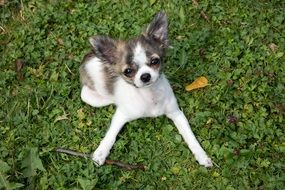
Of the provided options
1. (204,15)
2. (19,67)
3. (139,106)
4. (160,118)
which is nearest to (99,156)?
(139,106)

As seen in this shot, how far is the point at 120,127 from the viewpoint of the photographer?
17.6ft

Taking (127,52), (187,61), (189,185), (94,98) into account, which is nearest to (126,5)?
(187,61)

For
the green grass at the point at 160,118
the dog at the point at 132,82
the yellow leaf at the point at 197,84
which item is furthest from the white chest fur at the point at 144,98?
the yellow leaf at the point at 197,84

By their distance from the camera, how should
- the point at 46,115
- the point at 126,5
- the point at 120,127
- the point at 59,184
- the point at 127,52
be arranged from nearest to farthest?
the point at 127,52 < the point at 59,184 < the point at 120,127 < the point at 46,115 < the point at 126,5

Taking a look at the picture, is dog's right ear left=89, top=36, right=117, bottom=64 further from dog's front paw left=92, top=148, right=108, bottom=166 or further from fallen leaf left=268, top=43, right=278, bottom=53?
fallen leaf left=268, top=43, right=278, bottom=53

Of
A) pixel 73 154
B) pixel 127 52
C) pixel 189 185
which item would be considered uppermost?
pixel 127 52

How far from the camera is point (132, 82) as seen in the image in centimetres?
480

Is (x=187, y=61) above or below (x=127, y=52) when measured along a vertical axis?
below

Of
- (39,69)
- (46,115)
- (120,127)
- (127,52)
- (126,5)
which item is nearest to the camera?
(127,52)

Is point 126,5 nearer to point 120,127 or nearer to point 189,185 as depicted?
point 120,127

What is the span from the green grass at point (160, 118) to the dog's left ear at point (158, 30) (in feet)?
3.49

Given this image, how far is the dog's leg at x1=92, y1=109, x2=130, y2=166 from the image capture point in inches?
206

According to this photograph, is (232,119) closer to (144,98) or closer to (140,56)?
(144,98)

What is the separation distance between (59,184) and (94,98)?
1.03 m
